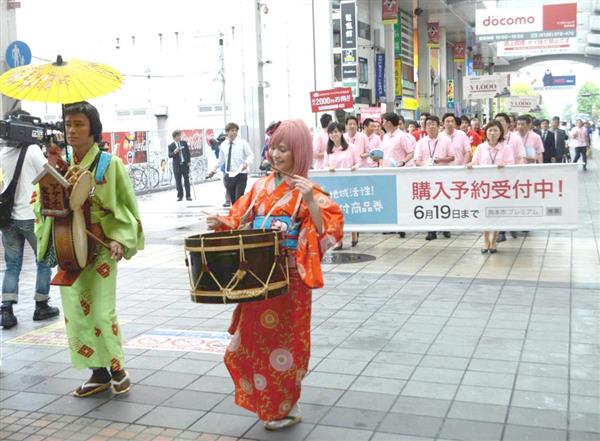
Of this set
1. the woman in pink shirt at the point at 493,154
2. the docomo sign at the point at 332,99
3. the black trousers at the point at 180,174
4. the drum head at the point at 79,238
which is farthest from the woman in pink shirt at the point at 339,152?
the black trousers at the point at 180,174

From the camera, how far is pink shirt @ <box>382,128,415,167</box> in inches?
448

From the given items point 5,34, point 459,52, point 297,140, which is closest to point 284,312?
point 297,140

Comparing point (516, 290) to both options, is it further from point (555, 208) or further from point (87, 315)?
point (87, 315)

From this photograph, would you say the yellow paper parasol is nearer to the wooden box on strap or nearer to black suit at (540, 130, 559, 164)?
the wooden box on strap

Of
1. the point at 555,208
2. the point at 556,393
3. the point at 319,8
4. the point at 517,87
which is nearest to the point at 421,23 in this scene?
the point at 319,8

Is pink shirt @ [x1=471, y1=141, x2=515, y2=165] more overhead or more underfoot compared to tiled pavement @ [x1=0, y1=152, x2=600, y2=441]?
more overhead

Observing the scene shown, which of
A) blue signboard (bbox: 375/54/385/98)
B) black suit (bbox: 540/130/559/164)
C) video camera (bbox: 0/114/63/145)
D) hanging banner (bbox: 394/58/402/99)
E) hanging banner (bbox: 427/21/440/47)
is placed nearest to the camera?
video camera (bbox: 0/114/63/145)

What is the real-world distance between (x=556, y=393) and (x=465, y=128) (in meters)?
12.0

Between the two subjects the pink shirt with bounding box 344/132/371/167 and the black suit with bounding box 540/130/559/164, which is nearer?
the pink shirt with bounding box 344/132/371/167

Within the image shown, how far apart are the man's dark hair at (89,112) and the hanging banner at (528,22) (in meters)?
21.0

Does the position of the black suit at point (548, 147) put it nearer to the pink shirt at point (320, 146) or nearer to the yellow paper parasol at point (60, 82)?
the pink shirt at point (320, 146)

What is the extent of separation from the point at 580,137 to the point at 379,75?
7.27m

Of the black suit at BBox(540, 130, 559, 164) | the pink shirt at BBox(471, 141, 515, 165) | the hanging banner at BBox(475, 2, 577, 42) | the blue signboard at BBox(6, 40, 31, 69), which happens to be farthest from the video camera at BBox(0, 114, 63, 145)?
the hanging banner at BBox(475, 2, 577, 42)

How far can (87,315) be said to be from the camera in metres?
4.54
